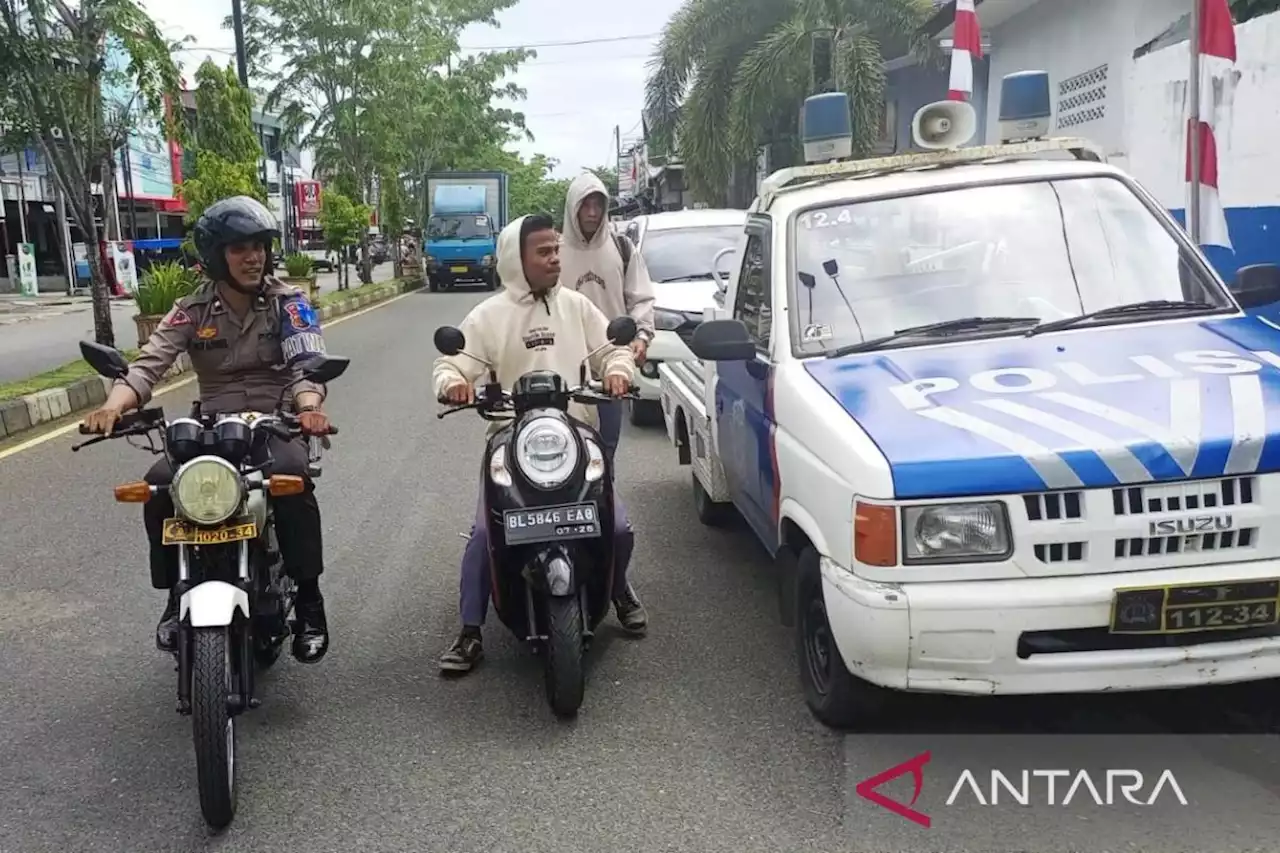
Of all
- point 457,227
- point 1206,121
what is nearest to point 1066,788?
point 1206,121

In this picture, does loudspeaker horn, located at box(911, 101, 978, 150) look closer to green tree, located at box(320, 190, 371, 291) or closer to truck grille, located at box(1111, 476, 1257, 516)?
truck grille, located at box(1111, 476, 1257, 516)

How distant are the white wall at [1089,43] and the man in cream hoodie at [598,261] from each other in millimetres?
6850

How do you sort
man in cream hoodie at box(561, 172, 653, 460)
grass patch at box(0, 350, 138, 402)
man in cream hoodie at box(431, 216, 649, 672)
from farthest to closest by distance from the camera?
grass patch at box(0, 350, 138, 402)
man in cream hoodie at box(561, 172, 653, 460)
man in cream hoodie at box(431, 216, 649, 672)

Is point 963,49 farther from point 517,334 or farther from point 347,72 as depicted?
point 347,72

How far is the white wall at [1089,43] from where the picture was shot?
13453 mm

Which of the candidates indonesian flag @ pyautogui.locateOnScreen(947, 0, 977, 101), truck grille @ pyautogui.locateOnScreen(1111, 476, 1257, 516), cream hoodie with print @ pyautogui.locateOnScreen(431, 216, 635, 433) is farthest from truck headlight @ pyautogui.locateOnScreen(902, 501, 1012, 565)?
indonesian flag @ pyautogui.locateOnScreen(947, 0, 977, 101)

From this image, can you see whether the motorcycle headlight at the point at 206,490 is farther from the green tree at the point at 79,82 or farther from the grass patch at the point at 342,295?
the grass patch at the point at 342,295

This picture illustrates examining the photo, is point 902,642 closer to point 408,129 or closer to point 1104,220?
point 1104,220

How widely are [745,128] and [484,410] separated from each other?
1777cm

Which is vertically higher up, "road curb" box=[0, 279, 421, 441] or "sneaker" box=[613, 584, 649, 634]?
"road curb" box=[0, 279, 421, 441]

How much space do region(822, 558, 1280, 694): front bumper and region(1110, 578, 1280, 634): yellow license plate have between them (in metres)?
0.02

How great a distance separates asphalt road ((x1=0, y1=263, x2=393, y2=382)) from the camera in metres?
14.5

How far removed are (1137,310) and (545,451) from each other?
2.11m

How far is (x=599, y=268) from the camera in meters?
5.71
